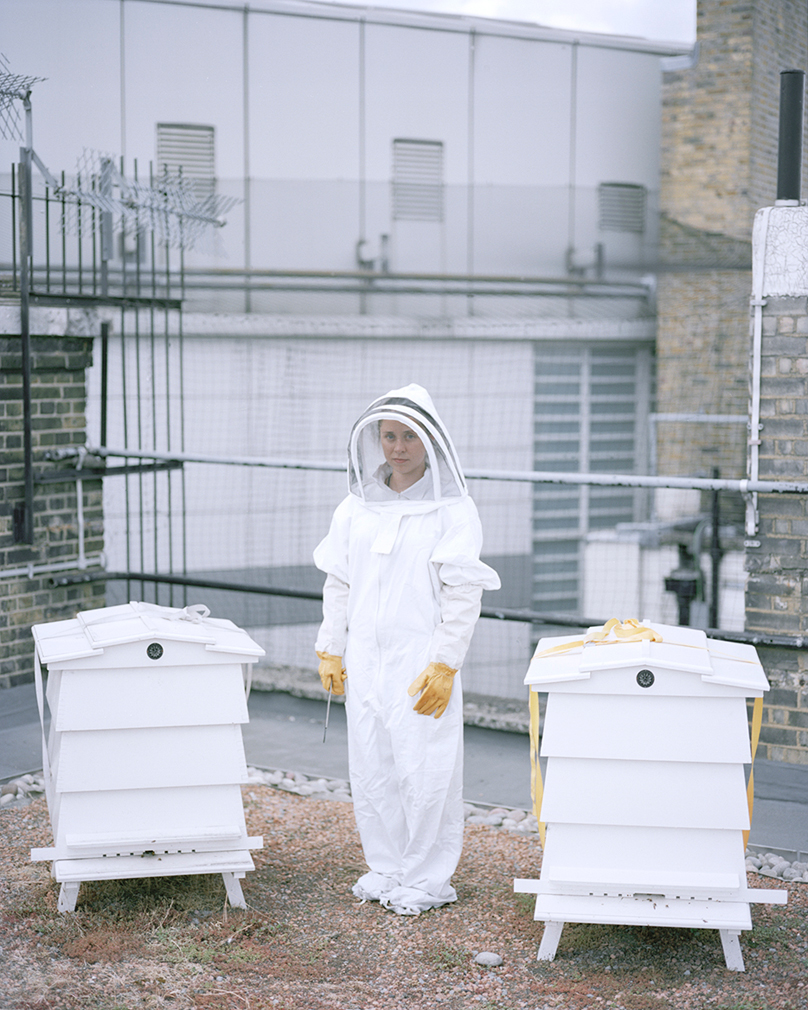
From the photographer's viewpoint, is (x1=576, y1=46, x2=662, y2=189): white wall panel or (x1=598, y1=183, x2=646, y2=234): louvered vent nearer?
(x1=576, y1=46, x2=662, y2=189): white wall panel

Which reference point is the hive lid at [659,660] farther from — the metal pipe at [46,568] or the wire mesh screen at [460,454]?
the wire mesh screen at [460,454]

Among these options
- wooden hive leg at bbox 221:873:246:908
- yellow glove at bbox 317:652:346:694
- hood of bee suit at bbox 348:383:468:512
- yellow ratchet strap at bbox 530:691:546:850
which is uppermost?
hood of bee suit at bbox 348:383:468:512

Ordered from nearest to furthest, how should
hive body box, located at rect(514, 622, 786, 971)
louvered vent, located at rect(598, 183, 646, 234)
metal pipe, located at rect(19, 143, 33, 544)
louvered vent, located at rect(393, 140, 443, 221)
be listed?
1. hive body box, located at rect(514, 622, 786, 971)
2. metal pipe, located at rect(19, 143, 33, 544)
3. louvered vent, located at rect(393, 140, 443, 221)
4. louvered vent, located at rect(598, 183, 646, 234)

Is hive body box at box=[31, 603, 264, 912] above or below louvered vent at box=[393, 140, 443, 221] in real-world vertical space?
below

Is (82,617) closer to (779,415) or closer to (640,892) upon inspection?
(640,892)

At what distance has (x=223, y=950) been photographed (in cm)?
319

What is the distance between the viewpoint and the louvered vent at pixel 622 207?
12242mm

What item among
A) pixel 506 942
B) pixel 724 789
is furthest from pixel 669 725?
pixel 506 942

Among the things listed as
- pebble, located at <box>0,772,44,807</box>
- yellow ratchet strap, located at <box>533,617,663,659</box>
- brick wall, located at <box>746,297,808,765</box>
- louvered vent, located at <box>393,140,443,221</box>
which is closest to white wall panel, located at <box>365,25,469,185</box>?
louvered vent, located at <box>393,140,443,221</box>

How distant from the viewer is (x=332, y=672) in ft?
12.0

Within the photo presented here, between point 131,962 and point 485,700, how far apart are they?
2870mm

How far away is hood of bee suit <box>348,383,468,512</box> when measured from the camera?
3.53 m

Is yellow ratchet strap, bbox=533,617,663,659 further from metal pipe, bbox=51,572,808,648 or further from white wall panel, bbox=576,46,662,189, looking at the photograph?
white wall panel, bbox=576,46,662,189

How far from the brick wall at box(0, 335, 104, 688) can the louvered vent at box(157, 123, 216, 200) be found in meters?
5.09
